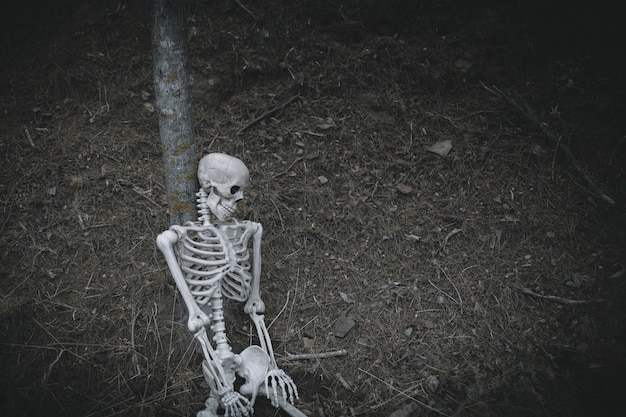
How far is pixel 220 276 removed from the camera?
9.37 feet

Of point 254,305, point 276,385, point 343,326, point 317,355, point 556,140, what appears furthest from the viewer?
point 556,140

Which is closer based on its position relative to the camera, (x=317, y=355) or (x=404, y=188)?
(x=317, y=355)

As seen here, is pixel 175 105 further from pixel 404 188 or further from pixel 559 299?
pixel 559 299

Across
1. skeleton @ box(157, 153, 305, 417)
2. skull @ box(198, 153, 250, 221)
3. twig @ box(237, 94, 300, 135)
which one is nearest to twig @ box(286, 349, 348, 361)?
Answer: skeleton @ box(157, 153, 305, 417)

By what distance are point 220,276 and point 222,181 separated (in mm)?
516

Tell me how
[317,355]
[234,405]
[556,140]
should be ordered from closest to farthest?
[234,405] → [317,355] → [556,140]

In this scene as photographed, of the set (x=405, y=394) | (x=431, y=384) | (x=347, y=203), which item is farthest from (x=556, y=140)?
(x=405, y=394)

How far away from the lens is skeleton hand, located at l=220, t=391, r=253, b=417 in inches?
106

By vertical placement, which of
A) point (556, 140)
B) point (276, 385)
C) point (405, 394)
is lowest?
point (405, 394)

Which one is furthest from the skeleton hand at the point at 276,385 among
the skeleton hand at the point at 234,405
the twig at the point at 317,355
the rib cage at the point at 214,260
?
the rib cage at the point at 214,260

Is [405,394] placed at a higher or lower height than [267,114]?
lower

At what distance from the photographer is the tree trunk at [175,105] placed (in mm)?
2875

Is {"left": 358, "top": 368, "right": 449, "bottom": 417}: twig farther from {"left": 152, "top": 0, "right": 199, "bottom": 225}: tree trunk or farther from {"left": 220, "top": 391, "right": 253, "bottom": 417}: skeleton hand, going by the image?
{"left": 152, "top": 0, "right": 199, "bottom": 225}: tree trunk

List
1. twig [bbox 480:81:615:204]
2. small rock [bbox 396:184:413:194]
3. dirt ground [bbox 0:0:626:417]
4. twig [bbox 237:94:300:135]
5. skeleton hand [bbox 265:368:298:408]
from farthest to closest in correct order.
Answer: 1. twig [bbox 237:94:300:135]
2. small rock [bbox 396:184:413:194]
3. twig [bbox 480:81:615:204]
4. dirt ground [bbox 0:0:626:417]
5. skeleton hand [bbox 265:368:298:408]
